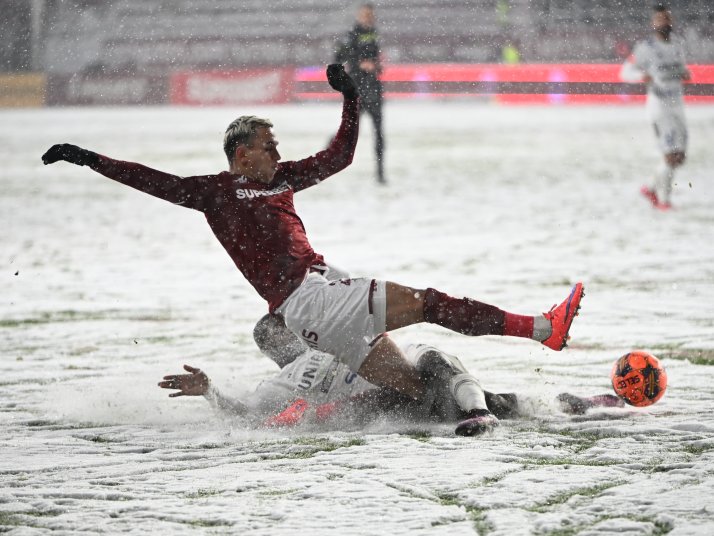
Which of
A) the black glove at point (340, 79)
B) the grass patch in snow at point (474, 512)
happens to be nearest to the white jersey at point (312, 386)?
the black glove at point (340, 79)

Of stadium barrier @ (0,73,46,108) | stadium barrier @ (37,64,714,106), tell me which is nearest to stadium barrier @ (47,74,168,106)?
stadium barrier @ (37,64,714,106)

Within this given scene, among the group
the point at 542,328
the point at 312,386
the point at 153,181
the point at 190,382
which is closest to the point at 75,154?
the point at 153,181

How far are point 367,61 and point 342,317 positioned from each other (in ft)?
37.1

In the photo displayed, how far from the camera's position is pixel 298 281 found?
5285 millimetres

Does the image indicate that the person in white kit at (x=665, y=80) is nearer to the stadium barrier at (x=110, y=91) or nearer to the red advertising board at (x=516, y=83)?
the red advertising board at (x=516, y=83)

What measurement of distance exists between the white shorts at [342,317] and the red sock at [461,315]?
0.21m

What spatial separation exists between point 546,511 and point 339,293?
1.63 meters

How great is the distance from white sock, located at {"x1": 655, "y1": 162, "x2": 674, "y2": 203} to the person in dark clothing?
14.1 ft

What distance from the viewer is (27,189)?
1664 centimetres

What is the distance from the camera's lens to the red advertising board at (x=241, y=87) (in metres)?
33.7

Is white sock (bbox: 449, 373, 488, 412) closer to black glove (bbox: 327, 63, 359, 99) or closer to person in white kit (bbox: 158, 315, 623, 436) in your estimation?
person in white kit (bbox: 158, 315, 623, 436)

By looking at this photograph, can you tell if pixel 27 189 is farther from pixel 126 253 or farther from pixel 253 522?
pixel 253 522

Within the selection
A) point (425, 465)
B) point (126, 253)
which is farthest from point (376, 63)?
point (425, 465)

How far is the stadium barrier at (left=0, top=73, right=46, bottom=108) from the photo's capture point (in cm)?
3503
